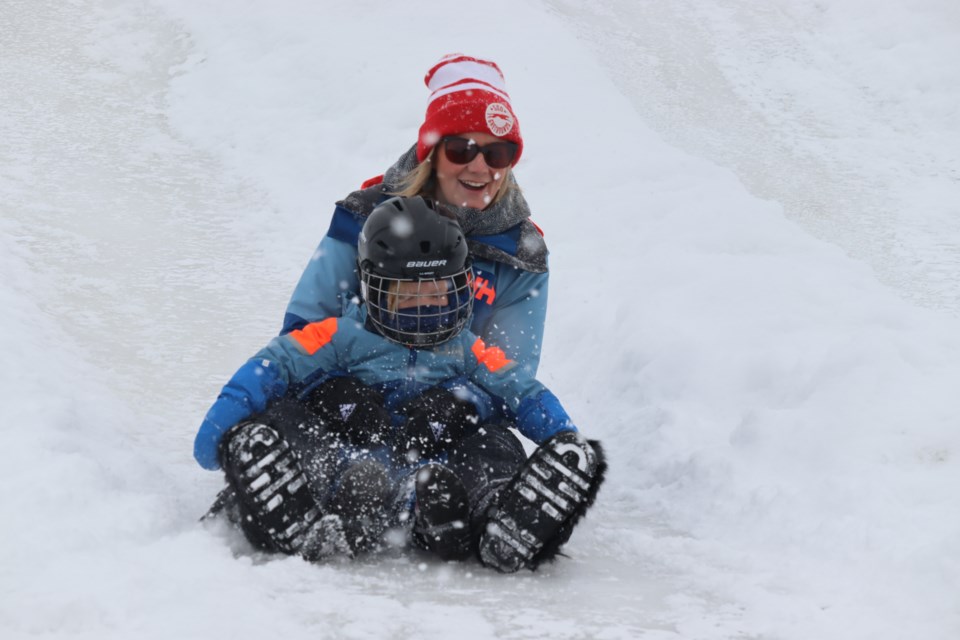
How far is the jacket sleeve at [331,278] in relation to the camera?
3.96 meters

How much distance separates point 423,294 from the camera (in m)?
3.41

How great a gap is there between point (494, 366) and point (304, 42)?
331 inches

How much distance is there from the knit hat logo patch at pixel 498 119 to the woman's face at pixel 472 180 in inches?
1.1

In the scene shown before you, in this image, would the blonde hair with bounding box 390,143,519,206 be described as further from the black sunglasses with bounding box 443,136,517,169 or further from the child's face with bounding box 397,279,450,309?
the child's face with bounding box 397,279,450,309

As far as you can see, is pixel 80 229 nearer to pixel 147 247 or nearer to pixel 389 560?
pixel 147 247

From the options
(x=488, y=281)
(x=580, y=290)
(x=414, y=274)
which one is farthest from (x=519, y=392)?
(x=580, y=290)

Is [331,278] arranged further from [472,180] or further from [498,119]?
[498,119]

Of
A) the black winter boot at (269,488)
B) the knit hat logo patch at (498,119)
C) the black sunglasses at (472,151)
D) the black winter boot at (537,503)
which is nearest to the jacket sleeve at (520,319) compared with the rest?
the black sunglasses at (472,151)

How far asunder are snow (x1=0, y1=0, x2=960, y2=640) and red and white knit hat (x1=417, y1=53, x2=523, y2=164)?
140 centimetres

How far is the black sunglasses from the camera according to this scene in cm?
400

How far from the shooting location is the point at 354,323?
11.6 ft

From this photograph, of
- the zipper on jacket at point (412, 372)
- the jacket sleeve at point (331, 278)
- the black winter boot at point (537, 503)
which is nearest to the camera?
the black winter boot at point (537, 503)

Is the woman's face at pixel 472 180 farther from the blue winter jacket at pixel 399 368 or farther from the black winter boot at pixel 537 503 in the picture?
the black winter boot at pixel 537 503

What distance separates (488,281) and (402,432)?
88cm
